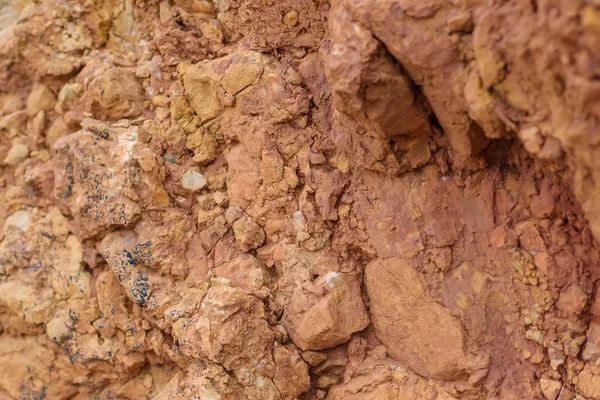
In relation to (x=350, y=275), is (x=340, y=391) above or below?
below

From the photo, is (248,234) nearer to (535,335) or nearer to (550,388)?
(535,335)

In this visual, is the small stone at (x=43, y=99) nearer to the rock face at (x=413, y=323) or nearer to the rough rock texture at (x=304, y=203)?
the rough rock texture at (x=304, y=203)

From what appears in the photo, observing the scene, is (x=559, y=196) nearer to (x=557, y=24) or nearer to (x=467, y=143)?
(x=467, y=143)

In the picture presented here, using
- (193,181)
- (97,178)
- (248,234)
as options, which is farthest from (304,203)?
(97,178)

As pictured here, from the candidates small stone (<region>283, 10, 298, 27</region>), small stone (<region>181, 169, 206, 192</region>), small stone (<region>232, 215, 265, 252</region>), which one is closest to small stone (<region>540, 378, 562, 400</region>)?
small stone (<region>232, 215, 265, 252</region>)

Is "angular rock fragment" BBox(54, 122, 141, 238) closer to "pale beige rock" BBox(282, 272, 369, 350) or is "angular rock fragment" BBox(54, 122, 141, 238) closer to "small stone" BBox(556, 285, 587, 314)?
"pale beige rock" BBox(282, 272, 369, 350)

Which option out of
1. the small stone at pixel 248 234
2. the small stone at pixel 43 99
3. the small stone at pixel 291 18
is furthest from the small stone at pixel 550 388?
the small stone at pixel 43 99

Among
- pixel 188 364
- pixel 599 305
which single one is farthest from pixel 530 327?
pixel 188 364
